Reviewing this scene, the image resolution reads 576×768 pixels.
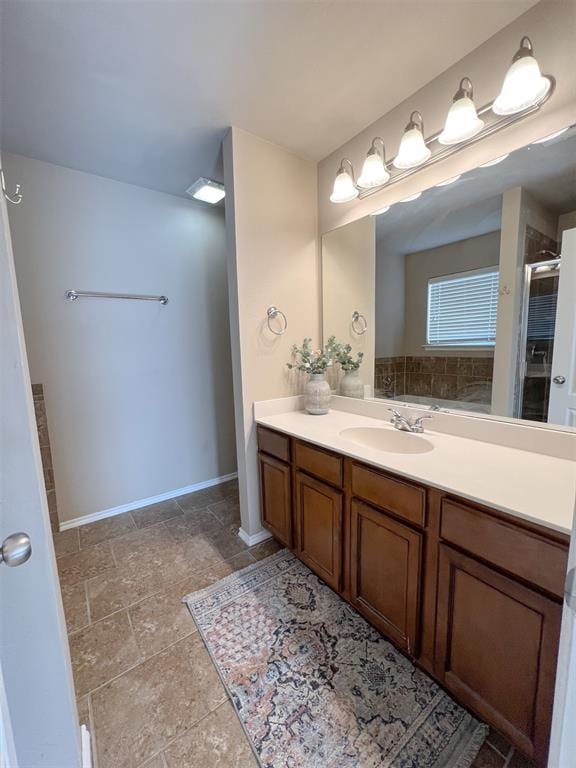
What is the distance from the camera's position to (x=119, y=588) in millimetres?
1693

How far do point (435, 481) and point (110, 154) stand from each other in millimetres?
2520

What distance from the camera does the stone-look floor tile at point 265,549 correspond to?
75.7 inches

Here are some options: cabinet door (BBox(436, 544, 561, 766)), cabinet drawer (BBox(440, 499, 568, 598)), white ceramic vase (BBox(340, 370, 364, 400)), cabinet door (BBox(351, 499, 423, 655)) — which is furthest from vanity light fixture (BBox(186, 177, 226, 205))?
cabinet door (BBox(436, 544, 561, 766))

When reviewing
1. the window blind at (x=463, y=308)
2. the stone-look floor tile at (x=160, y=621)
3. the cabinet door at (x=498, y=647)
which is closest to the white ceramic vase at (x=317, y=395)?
the window blind at (x=463, y=308)

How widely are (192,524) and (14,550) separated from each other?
6.19ft

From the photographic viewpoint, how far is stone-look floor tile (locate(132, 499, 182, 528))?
233 centimetres

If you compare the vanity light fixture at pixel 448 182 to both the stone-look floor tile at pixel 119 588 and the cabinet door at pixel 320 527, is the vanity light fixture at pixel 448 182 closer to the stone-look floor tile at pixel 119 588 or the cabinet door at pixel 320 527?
the cabinet door at pixel 320 527

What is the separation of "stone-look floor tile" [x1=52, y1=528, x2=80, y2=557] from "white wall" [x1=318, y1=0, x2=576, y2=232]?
9.36ft

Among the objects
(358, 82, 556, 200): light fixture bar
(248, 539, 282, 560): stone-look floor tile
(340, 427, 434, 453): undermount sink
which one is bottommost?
(248, 539, 282, 560): stone-look floor tile

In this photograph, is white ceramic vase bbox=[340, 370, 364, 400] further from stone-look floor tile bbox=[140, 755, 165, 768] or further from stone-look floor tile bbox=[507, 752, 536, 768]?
stone-look floor tile bbox=[140, 755, 165, 768]

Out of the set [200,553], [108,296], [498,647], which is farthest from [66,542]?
[498,647]

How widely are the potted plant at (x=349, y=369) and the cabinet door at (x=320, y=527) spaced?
2.28 feet

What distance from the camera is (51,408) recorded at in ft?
6.97

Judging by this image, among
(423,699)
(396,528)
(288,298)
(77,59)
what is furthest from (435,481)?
(77,59)
